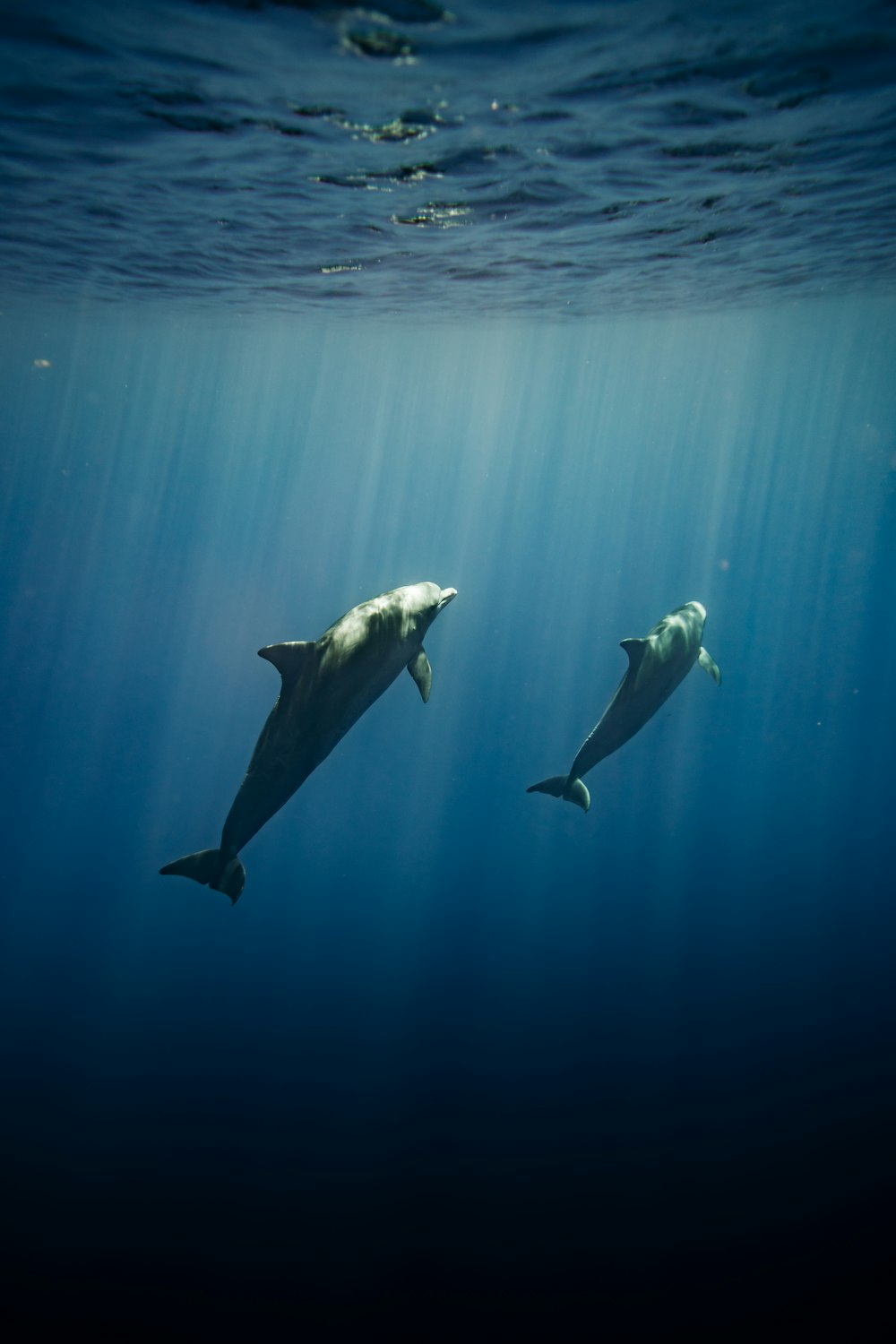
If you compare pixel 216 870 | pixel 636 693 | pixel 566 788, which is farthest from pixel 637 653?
pixel 216 870

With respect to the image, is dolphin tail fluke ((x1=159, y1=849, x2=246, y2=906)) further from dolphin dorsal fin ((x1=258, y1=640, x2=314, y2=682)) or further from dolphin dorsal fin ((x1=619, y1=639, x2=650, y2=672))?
dolphin dorsal fin ((x1=619, y1=639, x2=650, y2=672))

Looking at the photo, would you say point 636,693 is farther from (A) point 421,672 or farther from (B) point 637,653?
(A) point 421,672

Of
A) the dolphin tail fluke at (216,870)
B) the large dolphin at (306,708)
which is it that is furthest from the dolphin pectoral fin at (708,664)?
the dolphin tail fluke at (216,870)

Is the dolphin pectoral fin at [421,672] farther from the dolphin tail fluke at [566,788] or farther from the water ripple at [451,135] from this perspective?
the water ripple at [451,135]

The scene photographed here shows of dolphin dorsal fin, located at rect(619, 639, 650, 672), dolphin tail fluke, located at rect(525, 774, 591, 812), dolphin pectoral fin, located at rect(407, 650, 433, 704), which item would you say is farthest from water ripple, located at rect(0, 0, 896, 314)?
dolphin tail fluke, located at rect(525, 774, 591, 812)

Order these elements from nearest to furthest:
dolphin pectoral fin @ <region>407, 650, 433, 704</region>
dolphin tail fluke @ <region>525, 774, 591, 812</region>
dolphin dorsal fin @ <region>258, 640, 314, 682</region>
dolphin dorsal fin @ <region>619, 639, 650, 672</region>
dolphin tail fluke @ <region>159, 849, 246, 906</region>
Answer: dolphin dorsal fin @ <region>258, 640, 314, 682</region>, dolphin tail fluke @ <region>159, 849, 246, 906</region>, dolphin pectoral fin @ <region>407, 650, 433, 704</region>, dolphin dorsal fin @ <region>619, 639, 650, 672</region>, dolphin tail fluke @ <region>525, 774, 591, 812</region>

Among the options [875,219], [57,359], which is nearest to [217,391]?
[57,359]

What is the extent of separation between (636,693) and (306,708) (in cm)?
492

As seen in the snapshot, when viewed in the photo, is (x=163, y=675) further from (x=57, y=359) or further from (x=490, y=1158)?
(x=490, y=1158)

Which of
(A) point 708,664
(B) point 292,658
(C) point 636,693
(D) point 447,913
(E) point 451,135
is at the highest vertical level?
(E) point 451,135

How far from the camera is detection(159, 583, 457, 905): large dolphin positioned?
6.92 meters

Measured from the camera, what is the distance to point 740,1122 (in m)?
9.35

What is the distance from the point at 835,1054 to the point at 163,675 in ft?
117

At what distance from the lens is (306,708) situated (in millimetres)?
6875
